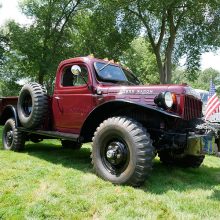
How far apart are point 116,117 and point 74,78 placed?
5.85 feet

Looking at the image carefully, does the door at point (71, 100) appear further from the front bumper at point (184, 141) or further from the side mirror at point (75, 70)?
the front bumper at point (184, 141)

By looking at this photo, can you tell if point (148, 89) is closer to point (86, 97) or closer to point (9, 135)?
point (86, 97)

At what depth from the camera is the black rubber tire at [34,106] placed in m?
6.92

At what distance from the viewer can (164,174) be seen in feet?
20.1

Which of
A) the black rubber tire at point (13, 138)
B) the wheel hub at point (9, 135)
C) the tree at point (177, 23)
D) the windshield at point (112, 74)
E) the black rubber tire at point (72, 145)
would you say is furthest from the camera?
the tree at point (177, 23)

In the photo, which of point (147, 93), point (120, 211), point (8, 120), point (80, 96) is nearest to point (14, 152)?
point (8, 120)

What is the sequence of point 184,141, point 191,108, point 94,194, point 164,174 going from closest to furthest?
point 94,194
point 184,141
point 191,108
point 164,174

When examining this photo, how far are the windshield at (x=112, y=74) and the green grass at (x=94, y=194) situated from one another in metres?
1.74

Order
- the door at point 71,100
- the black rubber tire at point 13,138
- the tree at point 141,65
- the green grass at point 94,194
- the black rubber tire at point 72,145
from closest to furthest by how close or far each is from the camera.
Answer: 1. the green grass at point 94,194
2. the door at point 71,100
3. the black rubber tire at point 13,138
4. the black rubber tire at point 72,145
5. the tree at point 141,65

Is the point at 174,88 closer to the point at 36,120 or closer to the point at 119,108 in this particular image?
the point at 119,108

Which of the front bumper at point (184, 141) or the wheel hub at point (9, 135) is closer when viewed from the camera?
the front bumper at point (184, 141)

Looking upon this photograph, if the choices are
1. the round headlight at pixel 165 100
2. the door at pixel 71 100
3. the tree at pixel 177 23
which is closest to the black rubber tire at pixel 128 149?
the round headlight at pixel 165 100

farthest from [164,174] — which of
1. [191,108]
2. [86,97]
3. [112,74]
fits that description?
[112,74]

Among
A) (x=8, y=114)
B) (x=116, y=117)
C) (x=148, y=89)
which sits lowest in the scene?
(x=8, y=114)
